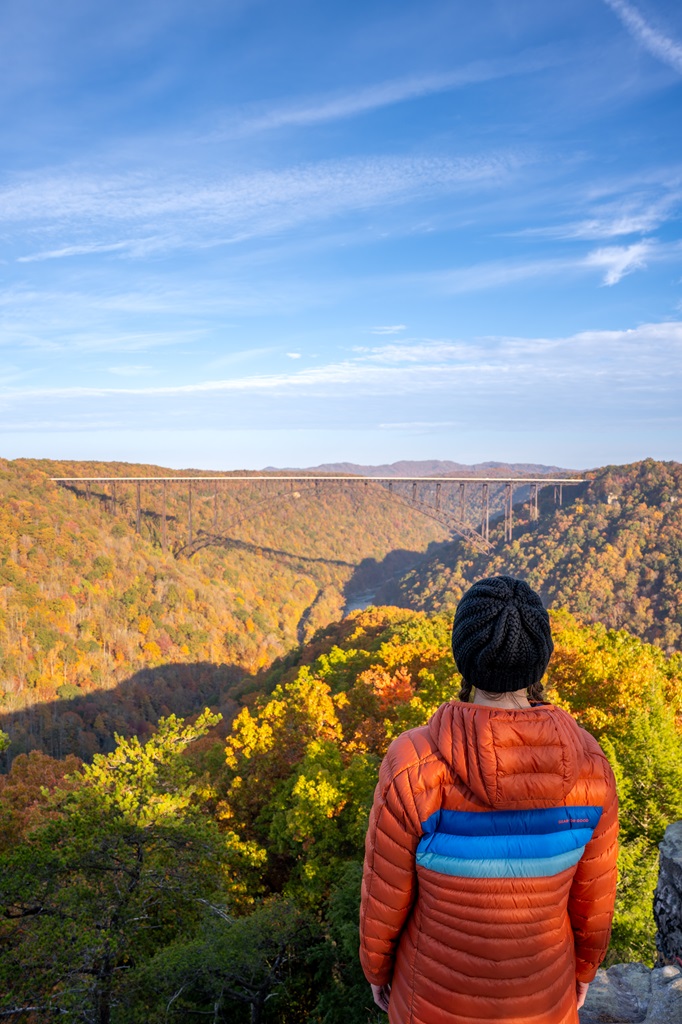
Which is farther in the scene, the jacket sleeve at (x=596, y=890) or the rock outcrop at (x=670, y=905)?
the rock outcrop at (x=670, y=905)

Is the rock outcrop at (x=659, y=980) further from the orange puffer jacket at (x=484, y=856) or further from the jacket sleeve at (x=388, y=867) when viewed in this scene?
the jacket sleeve at (x=388, y=867)

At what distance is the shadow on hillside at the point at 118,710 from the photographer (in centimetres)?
4328

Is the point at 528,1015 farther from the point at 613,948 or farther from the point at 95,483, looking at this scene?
the point at 95,483

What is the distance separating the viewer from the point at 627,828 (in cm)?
878

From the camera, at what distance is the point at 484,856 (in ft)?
5.87

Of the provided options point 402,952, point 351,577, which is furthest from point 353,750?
point 351,577

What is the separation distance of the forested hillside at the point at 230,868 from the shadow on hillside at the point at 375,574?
80886mm

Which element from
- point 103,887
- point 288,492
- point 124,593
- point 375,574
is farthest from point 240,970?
point 375,574

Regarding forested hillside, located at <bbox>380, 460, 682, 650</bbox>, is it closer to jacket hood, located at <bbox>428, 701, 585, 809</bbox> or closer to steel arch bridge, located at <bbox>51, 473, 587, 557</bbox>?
steel arch bridge, located at <bbox>51, 473, 587, 557</bbox>

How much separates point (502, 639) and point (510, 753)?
0.30 m

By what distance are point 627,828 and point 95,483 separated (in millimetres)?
80519

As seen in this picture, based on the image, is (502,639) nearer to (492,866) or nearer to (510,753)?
(510,753)

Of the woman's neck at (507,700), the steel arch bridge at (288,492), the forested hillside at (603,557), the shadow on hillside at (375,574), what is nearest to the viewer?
the woman's neck at (507,700)

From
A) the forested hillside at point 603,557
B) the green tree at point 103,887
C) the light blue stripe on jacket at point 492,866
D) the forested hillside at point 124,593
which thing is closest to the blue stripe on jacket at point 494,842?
the light blue stripe on jacket at point 492,866
